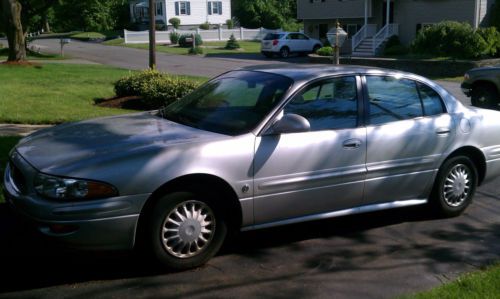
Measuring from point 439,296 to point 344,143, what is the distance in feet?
5.28

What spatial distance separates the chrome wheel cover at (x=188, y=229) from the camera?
173 inches

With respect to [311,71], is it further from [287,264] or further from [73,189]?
[73,189]

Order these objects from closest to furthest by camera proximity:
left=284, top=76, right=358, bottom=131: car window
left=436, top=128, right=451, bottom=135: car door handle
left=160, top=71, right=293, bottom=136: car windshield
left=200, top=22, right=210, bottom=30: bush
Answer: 1. left=160, top=71, right=293, bottom=136: car windshield
2. left=284, top=76, right=358, bottom=131: car window
3. left=436, top=128, right=451, bottom=135: car door handle
4. left=200, top=22, right=210, bottom=30: bush

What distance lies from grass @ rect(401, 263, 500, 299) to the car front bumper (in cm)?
201

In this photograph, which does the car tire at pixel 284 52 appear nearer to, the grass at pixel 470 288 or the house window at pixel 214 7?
the house window at pixel 214 7

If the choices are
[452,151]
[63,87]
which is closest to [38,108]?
[63,87]

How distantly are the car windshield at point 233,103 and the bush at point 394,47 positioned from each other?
29646mm

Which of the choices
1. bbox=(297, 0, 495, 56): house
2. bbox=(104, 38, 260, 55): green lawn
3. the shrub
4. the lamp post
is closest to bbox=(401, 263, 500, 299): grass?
the lamp post

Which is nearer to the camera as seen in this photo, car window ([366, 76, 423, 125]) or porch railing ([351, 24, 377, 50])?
car window ([366, 76, 423, 125])

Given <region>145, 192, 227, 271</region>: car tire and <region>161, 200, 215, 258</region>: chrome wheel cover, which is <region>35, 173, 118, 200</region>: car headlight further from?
<region>161, 200, 215, 258</region>: chrome wheel cover

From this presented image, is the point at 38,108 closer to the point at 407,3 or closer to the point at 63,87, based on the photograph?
the point at 63,87

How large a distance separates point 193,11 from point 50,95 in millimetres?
54077

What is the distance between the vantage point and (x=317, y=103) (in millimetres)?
5211

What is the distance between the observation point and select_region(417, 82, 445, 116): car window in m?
5.78
